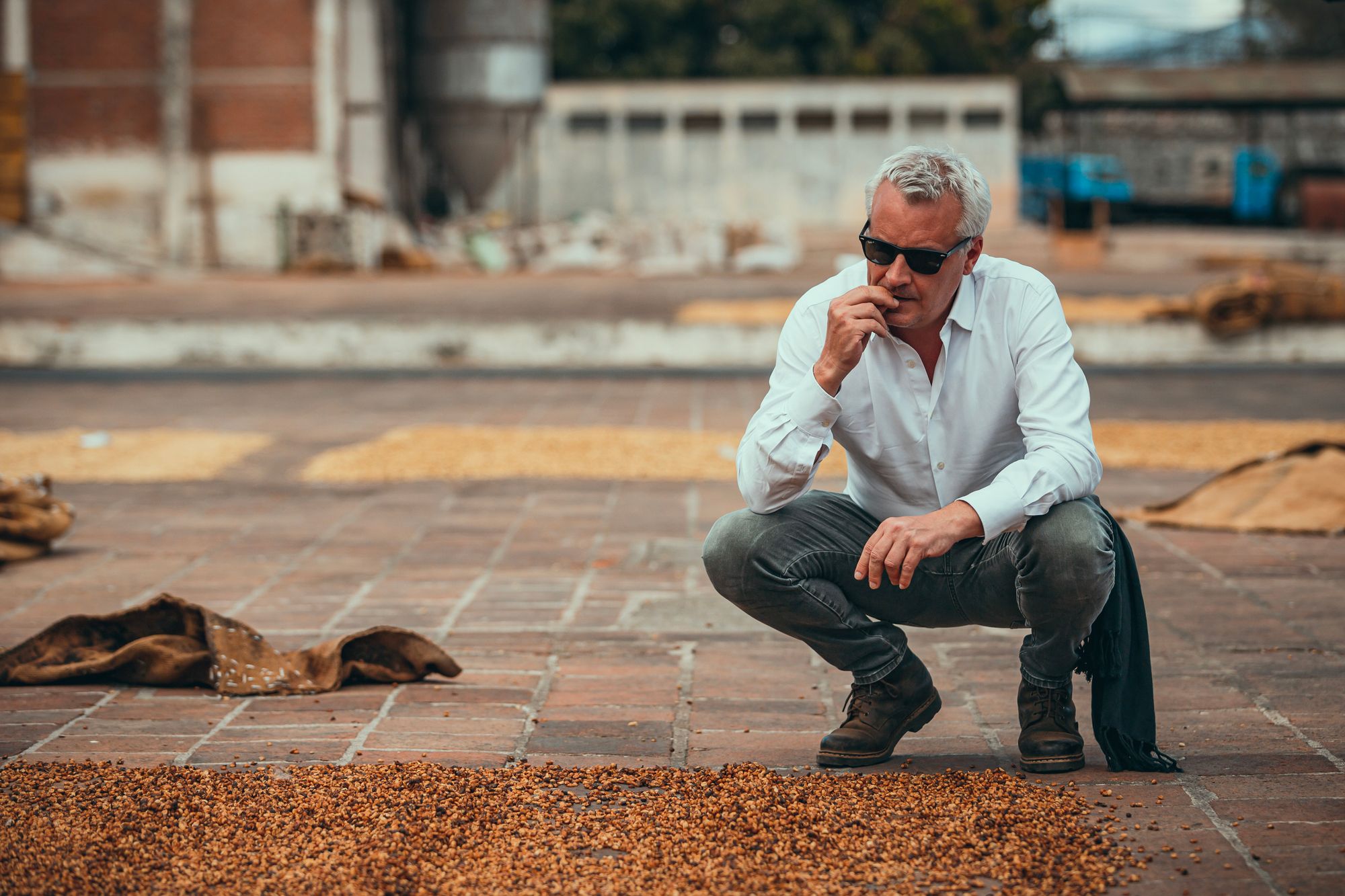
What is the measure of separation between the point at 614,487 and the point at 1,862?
4.07 m

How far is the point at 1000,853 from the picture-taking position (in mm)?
2371

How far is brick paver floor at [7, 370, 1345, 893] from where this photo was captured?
2.80m

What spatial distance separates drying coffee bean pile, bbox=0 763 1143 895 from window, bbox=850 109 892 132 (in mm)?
27304

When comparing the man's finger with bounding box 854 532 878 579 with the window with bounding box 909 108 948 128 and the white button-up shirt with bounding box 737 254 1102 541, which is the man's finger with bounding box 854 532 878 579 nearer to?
the white button-up shirt with bounding box 737 254 1102 541

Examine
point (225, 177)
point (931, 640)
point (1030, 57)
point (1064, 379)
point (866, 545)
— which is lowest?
point (931, 640)

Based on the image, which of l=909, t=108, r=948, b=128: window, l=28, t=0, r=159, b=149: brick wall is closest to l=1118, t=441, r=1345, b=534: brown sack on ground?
l=28, t=0, r=159, b=149: brick wall

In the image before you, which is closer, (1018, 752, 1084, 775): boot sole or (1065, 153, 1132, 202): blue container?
(1018, 752, 1084, 775): boot sole

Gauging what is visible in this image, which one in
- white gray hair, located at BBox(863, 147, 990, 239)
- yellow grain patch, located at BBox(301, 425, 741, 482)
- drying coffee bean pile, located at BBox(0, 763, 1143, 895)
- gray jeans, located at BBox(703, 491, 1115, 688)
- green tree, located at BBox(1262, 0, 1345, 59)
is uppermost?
green tree, located at BBox(1262, 0, 1345, 59)

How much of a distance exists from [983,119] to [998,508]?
91.8 feet

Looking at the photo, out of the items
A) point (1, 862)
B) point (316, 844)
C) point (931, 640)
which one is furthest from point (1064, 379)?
point (1, 862)

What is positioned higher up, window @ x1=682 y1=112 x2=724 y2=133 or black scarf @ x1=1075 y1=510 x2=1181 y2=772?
window @ x1=682 y1=112 x2=724 y2=133

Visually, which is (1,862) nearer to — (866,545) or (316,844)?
(316,844)

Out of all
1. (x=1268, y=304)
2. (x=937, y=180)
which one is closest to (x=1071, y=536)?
(x=937, y=180)

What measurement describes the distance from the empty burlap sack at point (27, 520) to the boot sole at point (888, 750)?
3.13 meters
